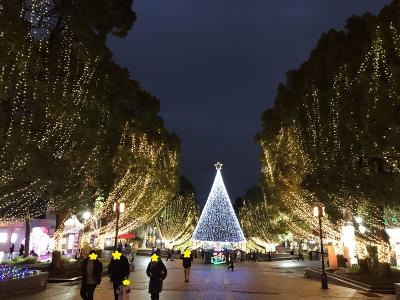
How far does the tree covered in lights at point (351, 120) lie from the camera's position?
45.2 ft

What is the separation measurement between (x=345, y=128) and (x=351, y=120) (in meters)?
0.92

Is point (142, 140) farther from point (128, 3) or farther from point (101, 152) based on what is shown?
point (128, 3)

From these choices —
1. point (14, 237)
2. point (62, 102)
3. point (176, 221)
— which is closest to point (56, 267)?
point (62, 102)

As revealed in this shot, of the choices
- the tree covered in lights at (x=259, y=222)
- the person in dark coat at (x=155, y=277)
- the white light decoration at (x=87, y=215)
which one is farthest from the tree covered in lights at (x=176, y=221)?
the person in dark coat at (x=155, y=277)

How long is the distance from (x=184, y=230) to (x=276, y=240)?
41.7 ft

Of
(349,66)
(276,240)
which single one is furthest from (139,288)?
(276,240)

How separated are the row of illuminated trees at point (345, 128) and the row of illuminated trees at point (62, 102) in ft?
30.4

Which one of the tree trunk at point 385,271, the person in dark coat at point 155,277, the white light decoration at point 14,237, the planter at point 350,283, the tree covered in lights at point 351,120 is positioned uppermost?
the tree covered in lights at point 351,120

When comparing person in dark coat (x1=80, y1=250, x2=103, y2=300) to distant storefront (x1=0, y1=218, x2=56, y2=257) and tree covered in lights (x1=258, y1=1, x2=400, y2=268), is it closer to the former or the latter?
tree covered in lights (x1=258, y1=1, x2=400, y2=268)

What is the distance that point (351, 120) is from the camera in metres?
16.3

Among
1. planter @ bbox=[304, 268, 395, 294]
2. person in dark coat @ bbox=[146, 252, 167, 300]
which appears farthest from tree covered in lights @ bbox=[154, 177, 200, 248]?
person in dark coat @ bbox=[146, 252, 167, 300]

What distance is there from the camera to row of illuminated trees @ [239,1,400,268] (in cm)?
1391

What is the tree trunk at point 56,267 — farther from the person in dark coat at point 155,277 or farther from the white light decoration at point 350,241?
the white light decoration at point 350,241

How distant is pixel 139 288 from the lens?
14.7 m
